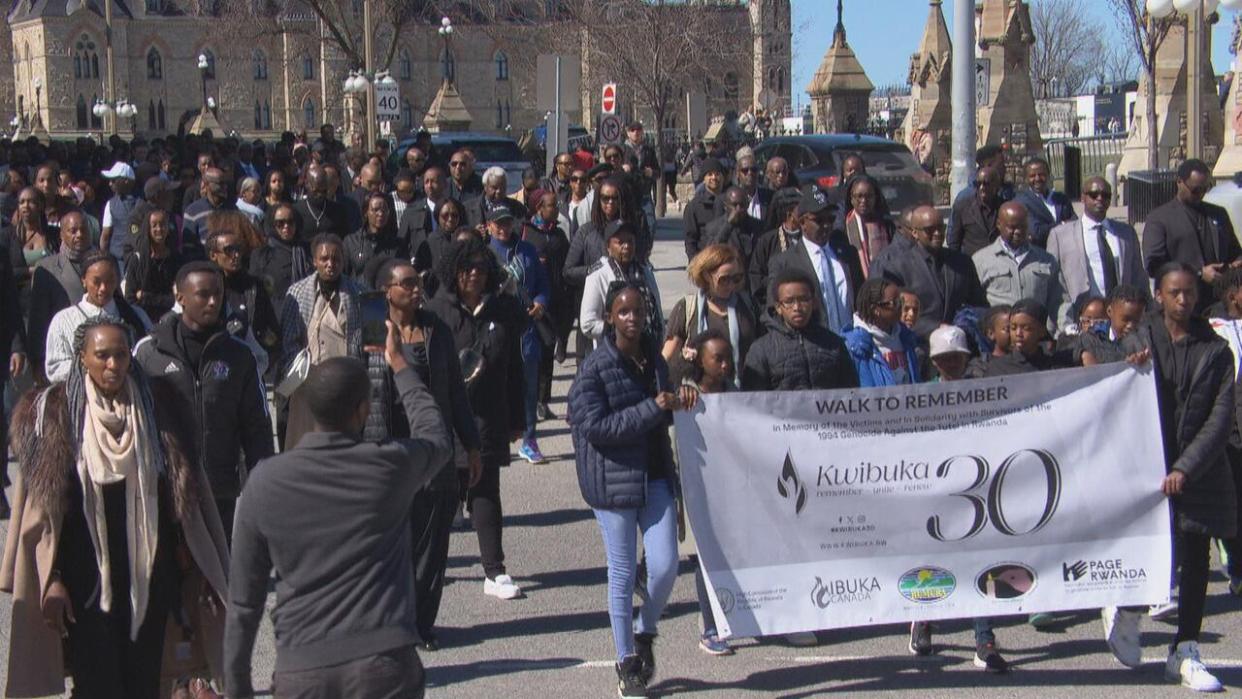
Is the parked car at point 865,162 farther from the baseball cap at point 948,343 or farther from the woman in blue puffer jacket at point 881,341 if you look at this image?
the baseball cap at point 948,343

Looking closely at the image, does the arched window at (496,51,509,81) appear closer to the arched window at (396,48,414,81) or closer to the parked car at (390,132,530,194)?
the arched window at (396,48,414,81)

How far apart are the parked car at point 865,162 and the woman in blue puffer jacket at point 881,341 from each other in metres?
14.1

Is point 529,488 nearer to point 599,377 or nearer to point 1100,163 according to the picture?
point 599,377

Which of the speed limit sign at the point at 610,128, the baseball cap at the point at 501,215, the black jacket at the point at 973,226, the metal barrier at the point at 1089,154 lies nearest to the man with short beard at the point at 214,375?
the baseball cap at the point at 501,215

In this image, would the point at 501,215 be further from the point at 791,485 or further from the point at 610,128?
the point at 610,128

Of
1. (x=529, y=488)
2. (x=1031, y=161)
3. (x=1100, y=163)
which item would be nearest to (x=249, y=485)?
(x=529, y=488)

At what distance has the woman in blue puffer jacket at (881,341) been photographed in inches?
310

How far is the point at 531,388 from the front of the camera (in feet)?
38.9

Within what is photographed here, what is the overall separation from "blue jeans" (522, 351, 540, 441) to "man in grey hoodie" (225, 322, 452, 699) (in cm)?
665

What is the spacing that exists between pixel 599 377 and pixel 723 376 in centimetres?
65

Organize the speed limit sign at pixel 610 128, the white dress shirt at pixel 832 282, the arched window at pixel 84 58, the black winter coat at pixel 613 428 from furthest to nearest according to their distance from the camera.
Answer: the arched window at pixel 84 58, the speed limit sign at pixel 610 128, the white dress shirt at pixel 832 282, the black winter coat at pixel 613 428

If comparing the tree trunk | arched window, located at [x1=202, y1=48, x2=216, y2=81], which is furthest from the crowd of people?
arched window, located at [x1=202, y1=48, x2=216, y2=81]

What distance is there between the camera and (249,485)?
15.9ft

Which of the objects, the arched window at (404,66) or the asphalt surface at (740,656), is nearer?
the asphalt surface at (740,656)
